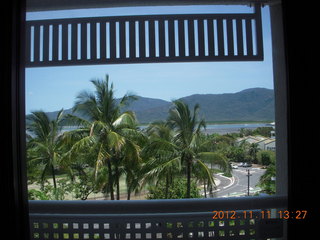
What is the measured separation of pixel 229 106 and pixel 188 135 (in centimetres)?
583

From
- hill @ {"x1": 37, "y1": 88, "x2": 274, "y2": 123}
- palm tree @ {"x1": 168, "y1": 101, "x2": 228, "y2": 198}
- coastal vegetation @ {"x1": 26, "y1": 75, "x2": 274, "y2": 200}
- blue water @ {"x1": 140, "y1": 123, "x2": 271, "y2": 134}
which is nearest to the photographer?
coastal vegetation @ {"x1": 26, "y1": 75, "x2": 274, "y2": 200}

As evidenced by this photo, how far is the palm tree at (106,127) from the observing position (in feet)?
32.2

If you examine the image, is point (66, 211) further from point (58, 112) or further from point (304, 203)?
point (58, 112)

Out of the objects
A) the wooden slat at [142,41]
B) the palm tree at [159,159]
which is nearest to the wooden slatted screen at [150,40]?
the wooden slat at [142,41]

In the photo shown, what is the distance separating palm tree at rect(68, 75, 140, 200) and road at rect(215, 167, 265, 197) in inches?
253

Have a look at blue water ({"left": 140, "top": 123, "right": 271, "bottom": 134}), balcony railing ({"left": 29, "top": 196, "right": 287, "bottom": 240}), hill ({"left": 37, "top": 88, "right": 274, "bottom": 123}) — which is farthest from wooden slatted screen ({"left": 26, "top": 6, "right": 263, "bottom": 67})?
hill ({"left": 37, "top": 88, "right": 274, "bottom": 123})

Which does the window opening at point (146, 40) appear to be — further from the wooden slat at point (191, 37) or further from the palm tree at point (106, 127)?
the palm tree at point (106, 127)

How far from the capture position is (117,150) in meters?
10.2

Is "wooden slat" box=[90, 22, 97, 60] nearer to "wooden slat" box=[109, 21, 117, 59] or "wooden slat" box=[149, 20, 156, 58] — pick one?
"wooden slat" box=[109, 21, 117, 59]

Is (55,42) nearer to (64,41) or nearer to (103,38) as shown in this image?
(64,41)

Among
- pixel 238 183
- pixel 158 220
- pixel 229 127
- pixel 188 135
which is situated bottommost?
pixel 238 183

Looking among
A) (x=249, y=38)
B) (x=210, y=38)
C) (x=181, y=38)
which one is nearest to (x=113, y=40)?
(x=181, y=38)

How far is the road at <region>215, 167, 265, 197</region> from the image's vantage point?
44.0 feet

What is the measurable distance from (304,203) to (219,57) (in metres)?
0.95
